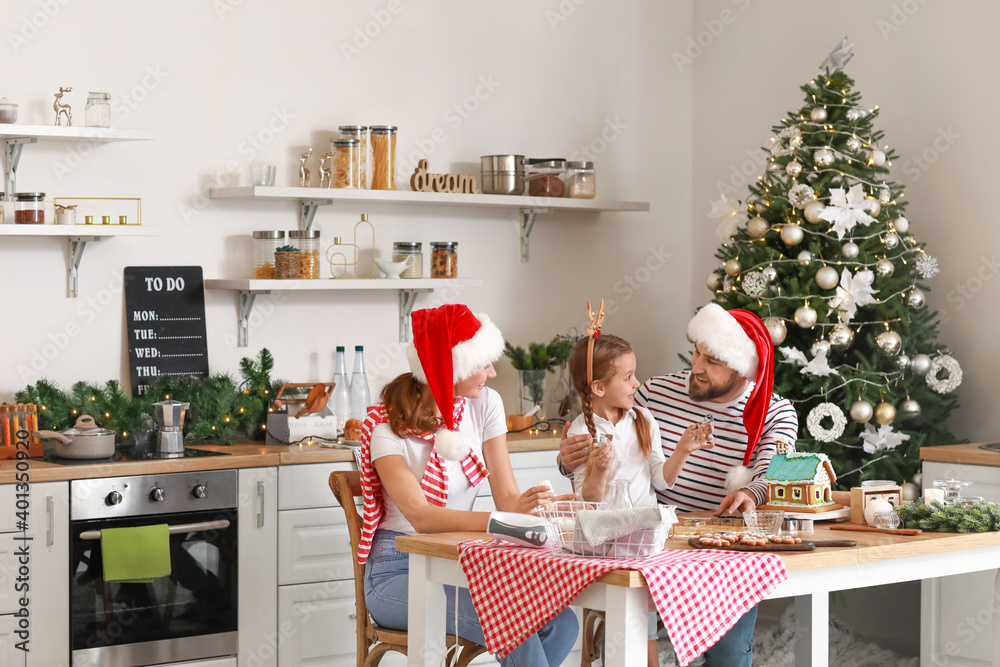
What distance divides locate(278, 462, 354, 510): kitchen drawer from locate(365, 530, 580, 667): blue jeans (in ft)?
2.52

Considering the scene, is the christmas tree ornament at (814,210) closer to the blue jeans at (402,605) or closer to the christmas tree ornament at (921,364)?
the christmas tree ornament at (921,364)

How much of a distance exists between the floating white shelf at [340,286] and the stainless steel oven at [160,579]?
692 millimetres

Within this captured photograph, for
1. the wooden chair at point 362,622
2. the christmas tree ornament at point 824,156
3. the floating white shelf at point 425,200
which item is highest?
the christmas tree ornament at point 824,156

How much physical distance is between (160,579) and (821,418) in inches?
83.8

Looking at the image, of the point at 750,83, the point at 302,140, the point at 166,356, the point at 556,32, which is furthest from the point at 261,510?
the point at 750,83

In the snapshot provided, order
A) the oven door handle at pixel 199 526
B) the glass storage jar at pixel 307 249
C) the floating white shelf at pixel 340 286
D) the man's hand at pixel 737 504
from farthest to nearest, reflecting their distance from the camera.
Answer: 1. the glass storage jar at pixel 307 249
2. the floating white shelf at pixel 340 286
3. the oven door handle at pixel 199 526
4. the man's hand at pixel 737 504

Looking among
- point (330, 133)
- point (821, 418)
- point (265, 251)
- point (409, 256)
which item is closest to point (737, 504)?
point (821, 418)

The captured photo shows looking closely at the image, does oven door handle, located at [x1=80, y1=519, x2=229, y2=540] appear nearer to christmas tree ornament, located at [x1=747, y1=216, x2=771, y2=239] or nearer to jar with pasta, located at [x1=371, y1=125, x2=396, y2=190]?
jar with pasta, located at [x1=371, y1=125, x2=396, y2=190]

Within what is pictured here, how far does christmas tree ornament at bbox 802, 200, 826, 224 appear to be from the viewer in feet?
11.8

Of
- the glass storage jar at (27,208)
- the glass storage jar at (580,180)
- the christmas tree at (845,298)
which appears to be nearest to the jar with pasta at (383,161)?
the glass storage jar at (580,180)

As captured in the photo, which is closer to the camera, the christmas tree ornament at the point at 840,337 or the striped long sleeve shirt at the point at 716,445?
the striped long sleeve shirt at the point at 716,445

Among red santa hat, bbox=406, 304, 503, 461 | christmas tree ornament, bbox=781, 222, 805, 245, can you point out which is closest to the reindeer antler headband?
red santa hat, bbox=406, 304, 503, 461

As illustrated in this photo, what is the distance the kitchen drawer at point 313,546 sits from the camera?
3.45 m

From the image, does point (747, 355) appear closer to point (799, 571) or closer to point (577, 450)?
point (577, 450)
